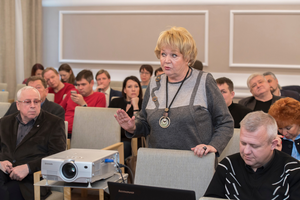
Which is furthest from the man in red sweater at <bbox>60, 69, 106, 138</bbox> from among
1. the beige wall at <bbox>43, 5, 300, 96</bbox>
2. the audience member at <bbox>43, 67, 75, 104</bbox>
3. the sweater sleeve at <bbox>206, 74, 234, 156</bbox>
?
the sweater sleeve at <bbox>206, 74, 234, 156</bbox>

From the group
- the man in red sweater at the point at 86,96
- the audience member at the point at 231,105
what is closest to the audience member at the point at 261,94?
the audience member at the point at 231,105

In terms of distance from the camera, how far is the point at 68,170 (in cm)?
161

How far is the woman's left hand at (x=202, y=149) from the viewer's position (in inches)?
62.1

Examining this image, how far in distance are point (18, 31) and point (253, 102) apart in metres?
4.27

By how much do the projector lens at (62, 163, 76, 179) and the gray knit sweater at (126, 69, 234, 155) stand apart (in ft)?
1.20

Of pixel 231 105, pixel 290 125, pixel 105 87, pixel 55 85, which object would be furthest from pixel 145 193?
pixel 105 87

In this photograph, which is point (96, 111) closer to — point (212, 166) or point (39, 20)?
point (212, 166)

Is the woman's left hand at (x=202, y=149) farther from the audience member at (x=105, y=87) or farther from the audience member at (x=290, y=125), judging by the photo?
the audience member at (x=105, y=87)

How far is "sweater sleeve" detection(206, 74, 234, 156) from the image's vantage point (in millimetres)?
1625

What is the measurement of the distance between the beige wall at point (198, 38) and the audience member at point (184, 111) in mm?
3891

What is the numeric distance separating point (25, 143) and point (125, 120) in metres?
1.02

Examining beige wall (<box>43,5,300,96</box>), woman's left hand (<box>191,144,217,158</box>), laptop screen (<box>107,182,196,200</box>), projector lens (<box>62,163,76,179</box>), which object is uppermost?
beige wall (<box>43,5,300,96</box>)

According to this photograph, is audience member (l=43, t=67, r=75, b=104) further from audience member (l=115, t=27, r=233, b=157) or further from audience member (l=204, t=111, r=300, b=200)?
audience member (l=204, t=111, r=300, b=200)

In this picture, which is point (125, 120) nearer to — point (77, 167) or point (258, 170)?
point (77, 167)
